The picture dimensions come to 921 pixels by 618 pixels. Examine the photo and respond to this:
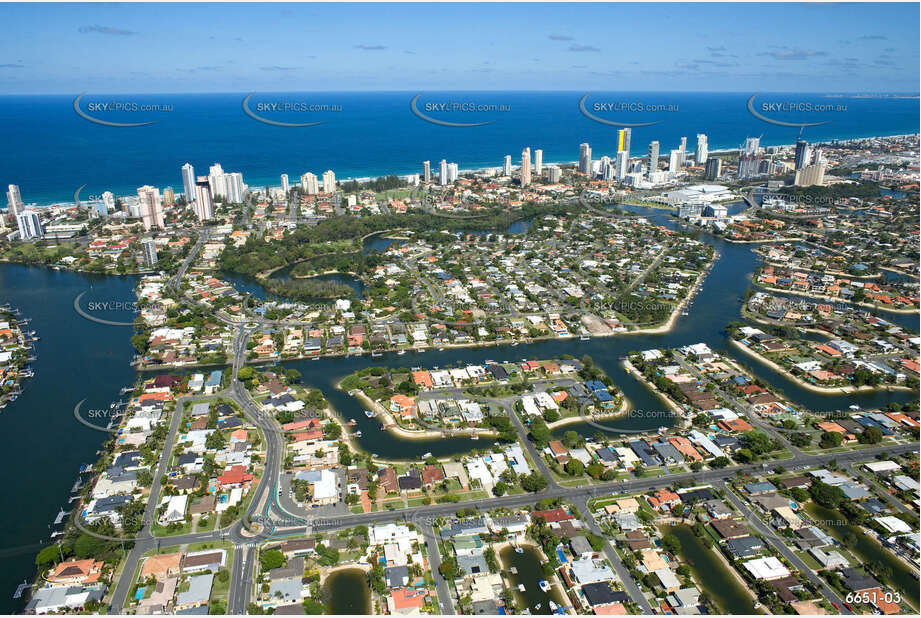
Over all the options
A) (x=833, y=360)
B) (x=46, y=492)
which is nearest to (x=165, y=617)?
(x=46, y=492)

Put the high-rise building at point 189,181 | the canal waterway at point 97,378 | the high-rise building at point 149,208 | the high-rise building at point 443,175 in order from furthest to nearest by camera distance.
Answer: the high-rise building at point 443,175 → the high-rise building at point 189,181 → the high-rise building at point 149,208 → the canal waterway at point 97,378

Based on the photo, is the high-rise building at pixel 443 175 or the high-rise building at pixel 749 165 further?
the high-rise building at pixel 749 165

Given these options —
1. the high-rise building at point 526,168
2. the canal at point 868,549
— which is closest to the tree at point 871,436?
the canal at point 868,549

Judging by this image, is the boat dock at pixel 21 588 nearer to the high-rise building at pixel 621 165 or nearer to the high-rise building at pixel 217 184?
the high-rise building at pixel 217 184

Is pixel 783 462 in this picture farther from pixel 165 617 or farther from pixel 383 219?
pixel 383 219

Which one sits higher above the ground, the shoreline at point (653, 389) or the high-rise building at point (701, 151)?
the high-rise building at point (701, 151)

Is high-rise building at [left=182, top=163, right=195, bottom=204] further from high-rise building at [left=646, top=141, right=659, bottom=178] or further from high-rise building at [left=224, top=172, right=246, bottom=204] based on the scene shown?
high-rise building at [left=646, top=141, right=659, bottom=178]
